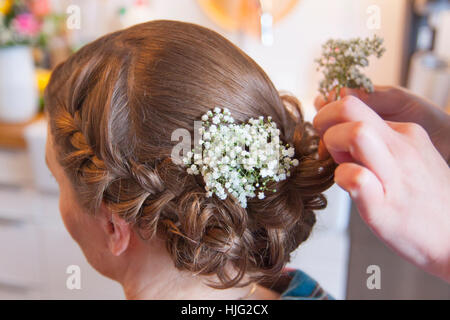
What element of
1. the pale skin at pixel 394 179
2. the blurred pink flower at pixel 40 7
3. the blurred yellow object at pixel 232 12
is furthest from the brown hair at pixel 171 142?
the blurred pink flower at pixel 40 7

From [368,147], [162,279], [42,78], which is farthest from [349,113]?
[42,78]

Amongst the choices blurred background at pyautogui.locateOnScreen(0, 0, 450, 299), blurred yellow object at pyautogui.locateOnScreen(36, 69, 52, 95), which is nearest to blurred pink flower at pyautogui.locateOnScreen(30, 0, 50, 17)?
blurred background at pyautogui.locateOnScreen(0, 0, 450, 299)

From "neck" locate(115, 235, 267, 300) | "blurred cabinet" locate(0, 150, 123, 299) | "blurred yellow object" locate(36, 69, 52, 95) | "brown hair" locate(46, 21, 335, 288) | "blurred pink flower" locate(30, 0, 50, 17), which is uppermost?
"blurred pink flower" locate(30, 0, 50, 17)

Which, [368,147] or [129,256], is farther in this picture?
[129,256]

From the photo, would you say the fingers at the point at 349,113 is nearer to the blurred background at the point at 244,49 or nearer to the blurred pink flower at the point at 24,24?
the blurred background at the point at 244,49

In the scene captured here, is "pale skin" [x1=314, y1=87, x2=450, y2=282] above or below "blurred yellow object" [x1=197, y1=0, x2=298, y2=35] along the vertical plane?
below

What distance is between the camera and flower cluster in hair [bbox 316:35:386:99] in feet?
2.27

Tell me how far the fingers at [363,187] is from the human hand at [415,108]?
1.03 feet

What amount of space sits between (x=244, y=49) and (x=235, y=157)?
29.4 inches

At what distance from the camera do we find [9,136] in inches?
61.2

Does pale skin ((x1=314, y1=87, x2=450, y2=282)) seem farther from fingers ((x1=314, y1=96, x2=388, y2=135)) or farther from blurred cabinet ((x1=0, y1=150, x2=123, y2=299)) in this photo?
blurred cabinet ((x1=0, y1=150, x2=123, y2=299))

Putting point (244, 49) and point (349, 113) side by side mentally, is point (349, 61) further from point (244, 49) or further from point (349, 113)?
point (244, 49)

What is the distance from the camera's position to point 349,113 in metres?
0.51
